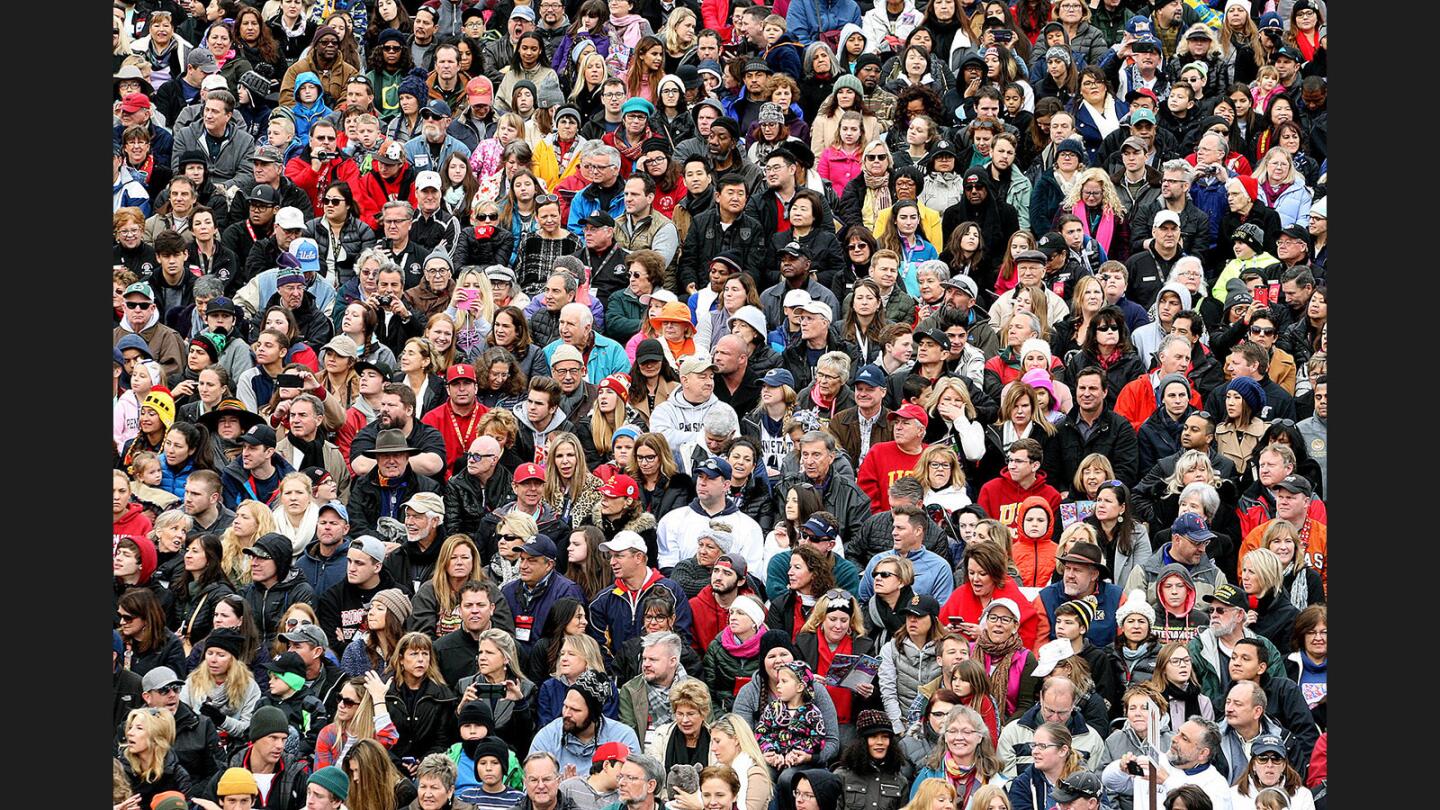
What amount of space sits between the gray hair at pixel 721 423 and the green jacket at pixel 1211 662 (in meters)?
3.91

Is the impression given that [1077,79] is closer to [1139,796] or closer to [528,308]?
[528,308]

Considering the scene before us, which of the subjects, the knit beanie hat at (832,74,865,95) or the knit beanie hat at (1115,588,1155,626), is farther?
the knit beanie hat at (832,74,865,95)

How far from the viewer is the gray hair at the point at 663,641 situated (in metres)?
19.0

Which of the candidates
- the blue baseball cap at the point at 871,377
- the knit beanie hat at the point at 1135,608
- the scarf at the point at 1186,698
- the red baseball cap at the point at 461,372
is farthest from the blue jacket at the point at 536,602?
the scarf at the point at 1186,698

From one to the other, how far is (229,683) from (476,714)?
6.17ft

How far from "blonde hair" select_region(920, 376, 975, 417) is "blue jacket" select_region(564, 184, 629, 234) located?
163 inches

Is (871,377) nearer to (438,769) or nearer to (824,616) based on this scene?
(824,616)

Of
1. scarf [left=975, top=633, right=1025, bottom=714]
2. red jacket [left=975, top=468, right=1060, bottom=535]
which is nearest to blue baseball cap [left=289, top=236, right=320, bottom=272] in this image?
red jacket [left=975, top=468, right=1060, bottom=535]

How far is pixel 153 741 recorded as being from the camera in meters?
18.8

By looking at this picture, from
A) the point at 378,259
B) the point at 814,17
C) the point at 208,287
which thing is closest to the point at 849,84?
the point at 814,17

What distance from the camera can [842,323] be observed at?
2280 cm

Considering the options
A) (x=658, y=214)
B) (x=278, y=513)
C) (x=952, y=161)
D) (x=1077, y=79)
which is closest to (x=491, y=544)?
(x=278, y=513)

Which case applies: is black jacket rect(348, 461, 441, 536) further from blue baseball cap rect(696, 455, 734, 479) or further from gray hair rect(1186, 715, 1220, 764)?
gray hair rect(1186, 715, 1220, 764)

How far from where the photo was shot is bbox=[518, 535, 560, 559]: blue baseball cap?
1966cm
